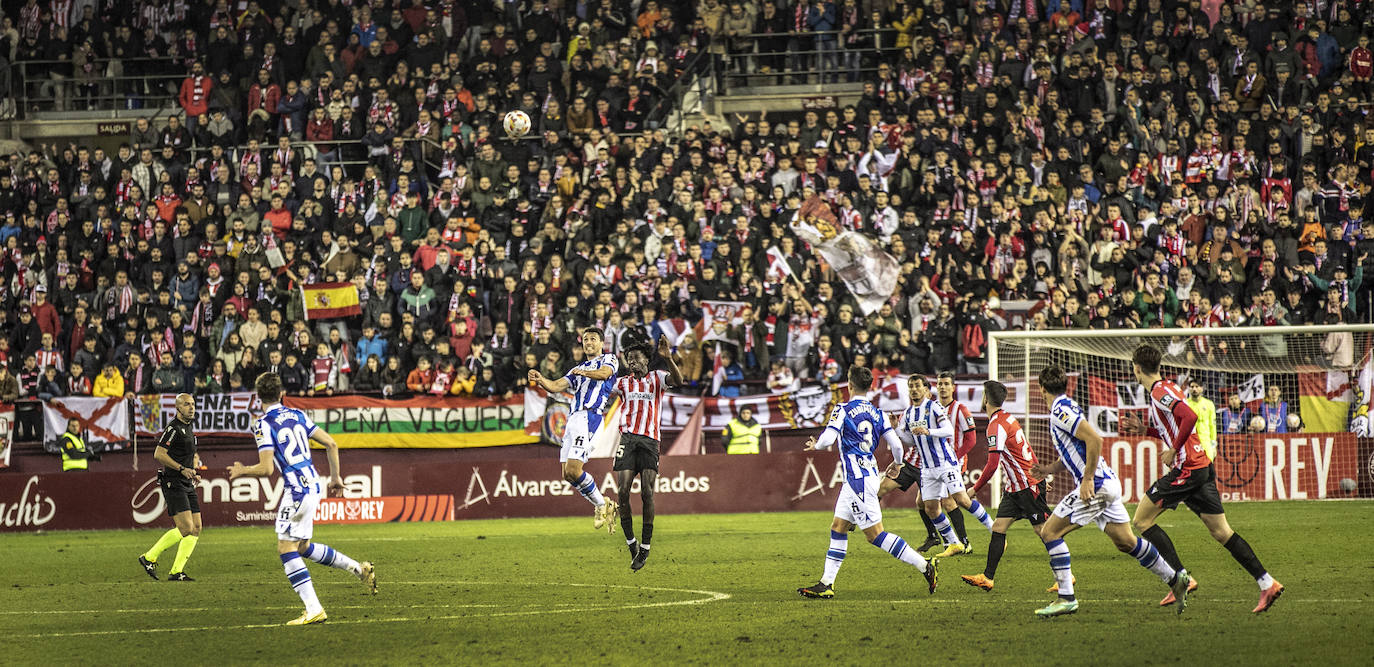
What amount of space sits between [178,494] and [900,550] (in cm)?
854

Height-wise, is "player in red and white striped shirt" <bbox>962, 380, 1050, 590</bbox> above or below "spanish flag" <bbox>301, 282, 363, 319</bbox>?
below

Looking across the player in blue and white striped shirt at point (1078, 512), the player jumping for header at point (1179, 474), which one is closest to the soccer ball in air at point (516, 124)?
the player in blue and white striped shirt at point (1078, 512)

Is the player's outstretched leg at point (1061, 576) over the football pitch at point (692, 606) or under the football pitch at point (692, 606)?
over

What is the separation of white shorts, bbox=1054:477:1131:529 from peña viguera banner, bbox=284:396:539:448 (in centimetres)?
1420

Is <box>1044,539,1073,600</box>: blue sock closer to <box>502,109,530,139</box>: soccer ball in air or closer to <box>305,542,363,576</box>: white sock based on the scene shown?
<box>305,542,363,576</box>: white sock

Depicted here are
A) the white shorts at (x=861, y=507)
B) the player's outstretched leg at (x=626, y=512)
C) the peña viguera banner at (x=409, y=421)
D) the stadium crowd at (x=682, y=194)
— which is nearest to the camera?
the white shorts at (x=861, y=507)

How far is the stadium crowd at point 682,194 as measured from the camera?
23766 mm

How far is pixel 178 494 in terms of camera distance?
16359mm

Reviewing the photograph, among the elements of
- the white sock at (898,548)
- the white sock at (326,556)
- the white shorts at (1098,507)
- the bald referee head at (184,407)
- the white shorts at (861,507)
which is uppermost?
the bald referee head at (184,407)

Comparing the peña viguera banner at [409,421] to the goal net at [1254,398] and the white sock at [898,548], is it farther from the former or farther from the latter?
the white sock at [898,548]

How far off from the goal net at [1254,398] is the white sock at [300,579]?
12.3 meters

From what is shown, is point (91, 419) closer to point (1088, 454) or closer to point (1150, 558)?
point (1088, 454)

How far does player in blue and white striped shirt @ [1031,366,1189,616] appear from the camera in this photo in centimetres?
1105

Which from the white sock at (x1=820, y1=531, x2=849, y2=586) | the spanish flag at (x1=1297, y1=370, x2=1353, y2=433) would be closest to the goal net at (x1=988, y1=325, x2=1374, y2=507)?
the spanish flag at (x1=1297, y1=370, x2=1353, y2=433)
